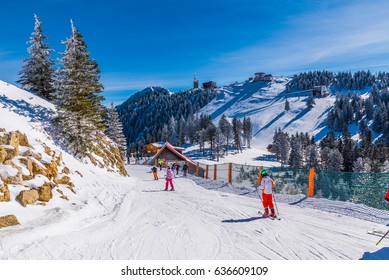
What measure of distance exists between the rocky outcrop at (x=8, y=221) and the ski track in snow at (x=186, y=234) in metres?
0.25

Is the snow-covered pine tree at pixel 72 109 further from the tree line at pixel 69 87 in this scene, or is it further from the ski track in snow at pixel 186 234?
the ski track in snow at pixel 186 234

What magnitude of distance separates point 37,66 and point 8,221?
21.2 m

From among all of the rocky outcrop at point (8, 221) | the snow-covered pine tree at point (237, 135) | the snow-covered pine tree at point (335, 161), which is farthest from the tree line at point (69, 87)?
the snow-covered pine tree at point (237, 135)

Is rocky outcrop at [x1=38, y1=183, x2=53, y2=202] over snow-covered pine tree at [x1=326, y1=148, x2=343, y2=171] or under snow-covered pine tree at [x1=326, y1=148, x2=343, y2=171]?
over

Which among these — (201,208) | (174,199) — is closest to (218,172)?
(174,199)

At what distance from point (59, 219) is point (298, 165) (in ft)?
306

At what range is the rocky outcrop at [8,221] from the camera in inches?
303

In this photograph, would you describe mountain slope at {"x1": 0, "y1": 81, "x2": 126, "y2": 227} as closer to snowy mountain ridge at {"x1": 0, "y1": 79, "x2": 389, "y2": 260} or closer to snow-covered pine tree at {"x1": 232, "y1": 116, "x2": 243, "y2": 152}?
snowy mountain ridge at {"x1": 0, "y1": 79, "x2": 389, "y2": 260}

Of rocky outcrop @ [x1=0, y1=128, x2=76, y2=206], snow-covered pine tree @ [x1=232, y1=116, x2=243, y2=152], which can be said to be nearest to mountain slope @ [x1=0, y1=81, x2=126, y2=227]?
rocky outcrop @ [x1=0, y1=128, x2=76, y2=206]

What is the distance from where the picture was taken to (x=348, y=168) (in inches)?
3184

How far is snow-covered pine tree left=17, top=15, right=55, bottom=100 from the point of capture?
24.5m

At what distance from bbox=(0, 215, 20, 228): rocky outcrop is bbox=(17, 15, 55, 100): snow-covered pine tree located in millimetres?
17905

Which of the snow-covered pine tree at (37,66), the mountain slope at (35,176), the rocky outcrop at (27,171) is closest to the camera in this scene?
the mountain slope at (35,176)

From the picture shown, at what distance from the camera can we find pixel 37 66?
25016 mm
